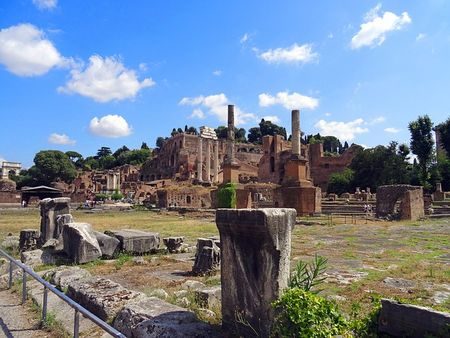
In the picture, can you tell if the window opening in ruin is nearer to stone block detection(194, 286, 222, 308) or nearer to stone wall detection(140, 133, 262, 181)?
stone wall detection(140, 133, 262, 181)

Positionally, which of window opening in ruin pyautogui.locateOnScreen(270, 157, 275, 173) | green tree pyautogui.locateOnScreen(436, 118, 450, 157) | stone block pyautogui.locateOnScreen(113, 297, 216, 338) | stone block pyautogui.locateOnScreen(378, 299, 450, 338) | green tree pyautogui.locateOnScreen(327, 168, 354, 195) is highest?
green tree pyautogui.locateOnScreen(436, 118, 450, 157)

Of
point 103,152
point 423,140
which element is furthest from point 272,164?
point 103,152

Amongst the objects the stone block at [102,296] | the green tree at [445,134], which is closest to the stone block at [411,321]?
the stone block at [102,296]

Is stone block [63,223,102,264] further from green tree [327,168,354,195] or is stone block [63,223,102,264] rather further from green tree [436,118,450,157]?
green tree [436,118,450,157]

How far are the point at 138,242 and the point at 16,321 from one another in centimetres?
498

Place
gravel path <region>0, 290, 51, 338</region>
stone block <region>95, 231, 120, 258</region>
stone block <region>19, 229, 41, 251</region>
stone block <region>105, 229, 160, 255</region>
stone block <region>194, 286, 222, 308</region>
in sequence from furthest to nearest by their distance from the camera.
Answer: stone block <region>19, 229, 41, 251</region>
stone block <region>105, 229, 160, 255</region>
stone block <region>95, 231, 120, 258</region>
stone block <region>194, 286, 222, 308</region>
gravel path <region>0, 290, 51, 338</region>

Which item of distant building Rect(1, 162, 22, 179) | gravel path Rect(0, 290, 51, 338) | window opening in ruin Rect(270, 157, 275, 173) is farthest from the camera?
distant building Rect(1, 162, 22, 179)

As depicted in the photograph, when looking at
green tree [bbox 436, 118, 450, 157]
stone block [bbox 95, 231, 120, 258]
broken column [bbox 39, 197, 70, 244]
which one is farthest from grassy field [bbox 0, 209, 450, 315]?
green tree [bbox 436, 118, 450, 157]

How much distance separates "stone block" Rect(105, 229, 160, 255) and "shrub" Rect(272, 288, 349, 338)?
7.20m

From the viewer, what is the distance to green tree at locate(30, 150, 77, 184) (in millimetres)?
88000

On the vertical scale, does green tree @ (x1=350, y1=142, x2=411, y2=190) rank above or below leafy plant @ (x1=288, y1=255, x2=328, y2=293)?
above

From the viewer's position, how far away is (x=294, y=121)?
28172 millimetres

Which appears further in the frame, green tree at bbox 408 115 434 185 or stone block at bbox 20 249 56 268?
green tree at bbox 408 115 434 185

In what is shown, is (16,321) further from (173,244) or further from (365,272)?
(365,272)
